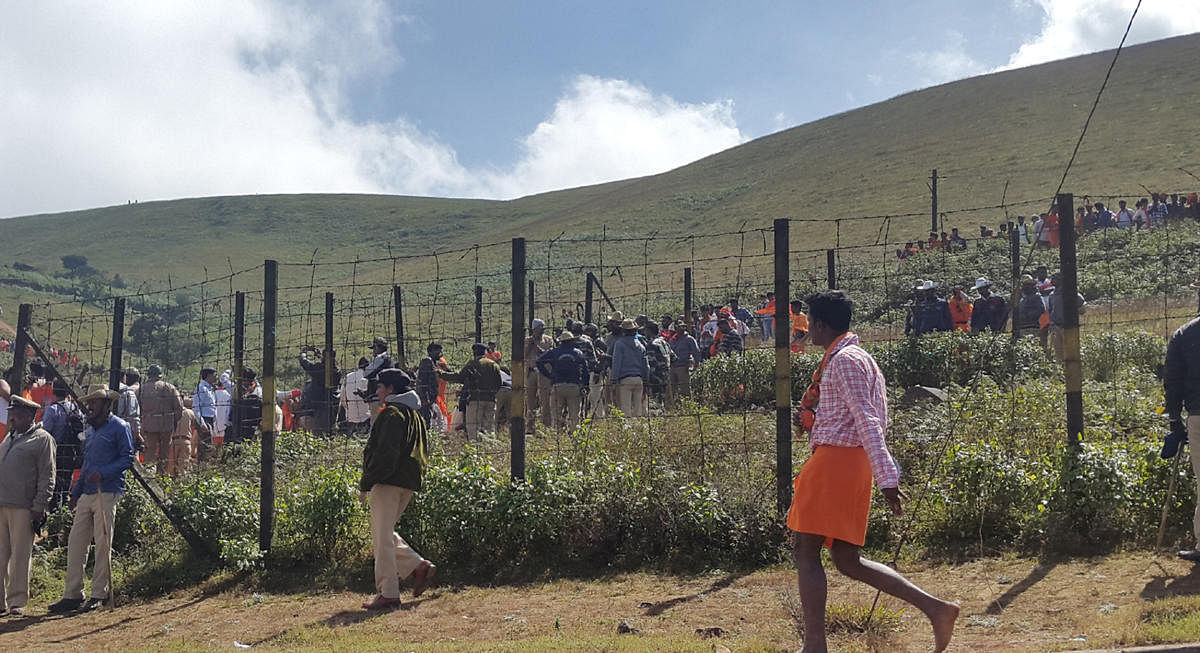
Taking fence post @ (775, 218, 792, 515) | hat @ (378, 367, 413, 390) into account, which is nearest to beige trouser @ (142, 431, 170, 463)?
hat @ (378, 367, 413, 390)

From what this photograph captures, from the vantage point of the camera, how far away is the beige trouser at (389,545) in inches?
312

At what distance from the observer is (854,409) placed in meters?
5.05

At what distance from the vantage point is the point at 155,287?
87500 mm

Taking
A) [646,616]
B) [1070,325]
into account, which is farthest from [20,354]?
[1070,325]

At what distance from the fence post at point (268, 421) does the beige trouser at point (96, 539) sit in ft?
3.97

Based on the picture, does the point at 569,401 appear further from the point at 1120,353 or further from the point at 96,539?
the point at 1120,353

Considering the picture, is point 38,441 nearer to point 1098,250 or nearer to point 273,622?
point 273,622

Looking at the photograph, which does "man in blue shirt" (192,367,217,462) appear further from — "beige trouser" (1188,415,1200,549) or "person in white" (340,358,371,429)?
"beige trouser" (1188,415,1200,549)

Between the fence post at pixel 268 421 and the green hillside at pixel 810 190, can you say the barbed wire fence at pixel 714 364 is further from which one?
the green hillside at pixel 810 190

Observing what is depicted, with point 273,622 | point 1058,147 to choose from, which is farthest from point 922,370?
point 1058,147

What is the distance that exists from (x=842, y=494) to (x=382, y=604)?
13.6 feet

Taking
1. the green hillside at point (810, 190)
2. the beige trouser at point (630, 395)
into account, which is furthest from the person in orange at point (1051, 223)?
the green hillside at point (810, 190)

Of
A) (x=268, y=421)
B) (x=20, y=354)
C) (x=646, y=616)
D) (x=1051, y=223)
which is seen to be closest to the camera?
(x=646, y=616)

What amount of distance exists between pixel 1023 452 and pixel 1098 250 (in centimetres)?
2668
